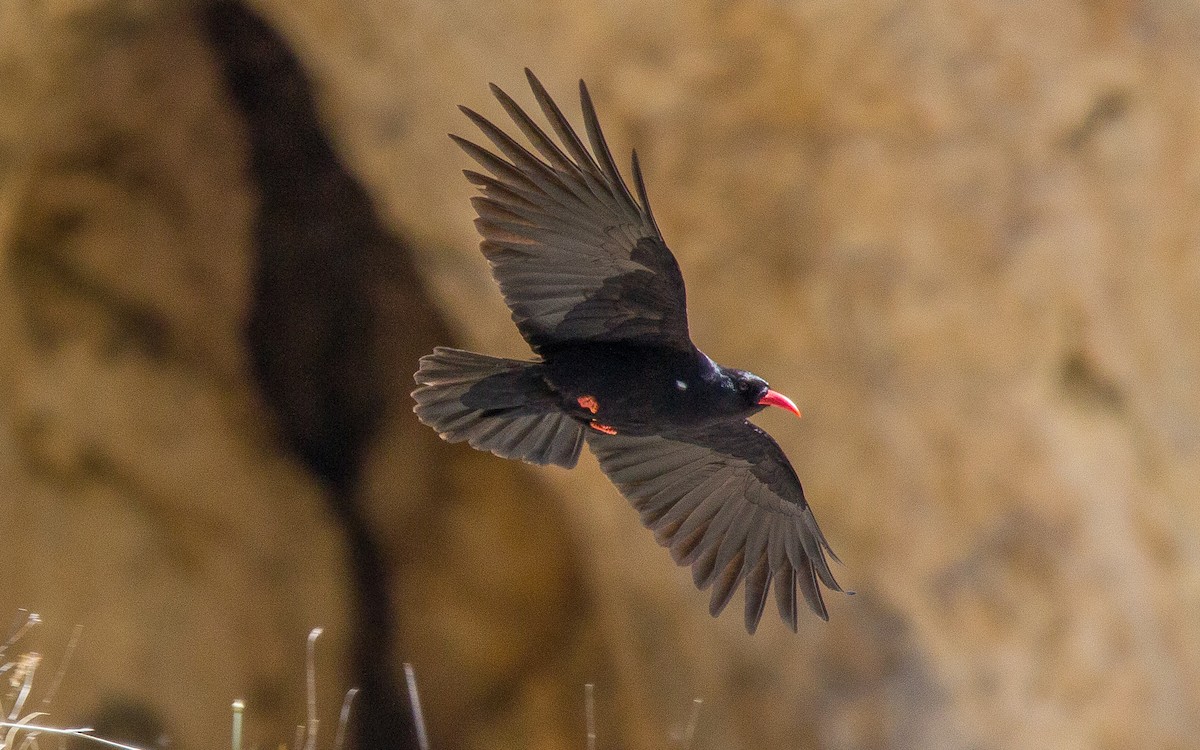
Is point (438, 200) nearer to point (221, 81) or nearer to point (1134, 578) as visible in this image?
point (221, 81)

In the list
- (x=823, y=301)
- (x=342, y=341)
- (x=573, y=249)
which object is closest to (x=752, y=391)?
(x=573, y=249)

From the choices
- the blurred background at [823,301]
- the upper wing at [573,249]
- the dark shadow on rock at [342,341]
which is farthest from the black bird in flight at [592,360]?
the dark shadow on rock at [342,341]

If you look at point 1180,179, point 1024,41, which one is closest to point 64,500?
point 1024,41

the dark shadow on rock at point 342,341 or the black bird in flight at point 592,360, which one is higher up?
the dark shadow on rock at point 342,341

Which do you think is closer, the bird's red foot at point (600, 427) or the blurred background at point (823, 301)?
the bird's red foot at point (600, 427)

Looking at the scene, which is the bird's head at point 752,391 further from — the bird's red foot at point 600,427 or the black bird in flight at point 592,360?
the bird's red foot at point 600,427

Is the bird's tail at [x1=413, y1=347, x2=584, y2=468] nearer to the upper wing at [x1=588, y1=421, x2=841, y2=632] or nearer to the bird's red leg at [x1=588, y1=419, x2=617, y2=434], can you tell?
the bird's red leg at [x1=588, y1=419, x2=617, y2=434]

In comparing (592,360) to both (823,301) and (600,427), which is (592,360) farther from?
(823,301)
